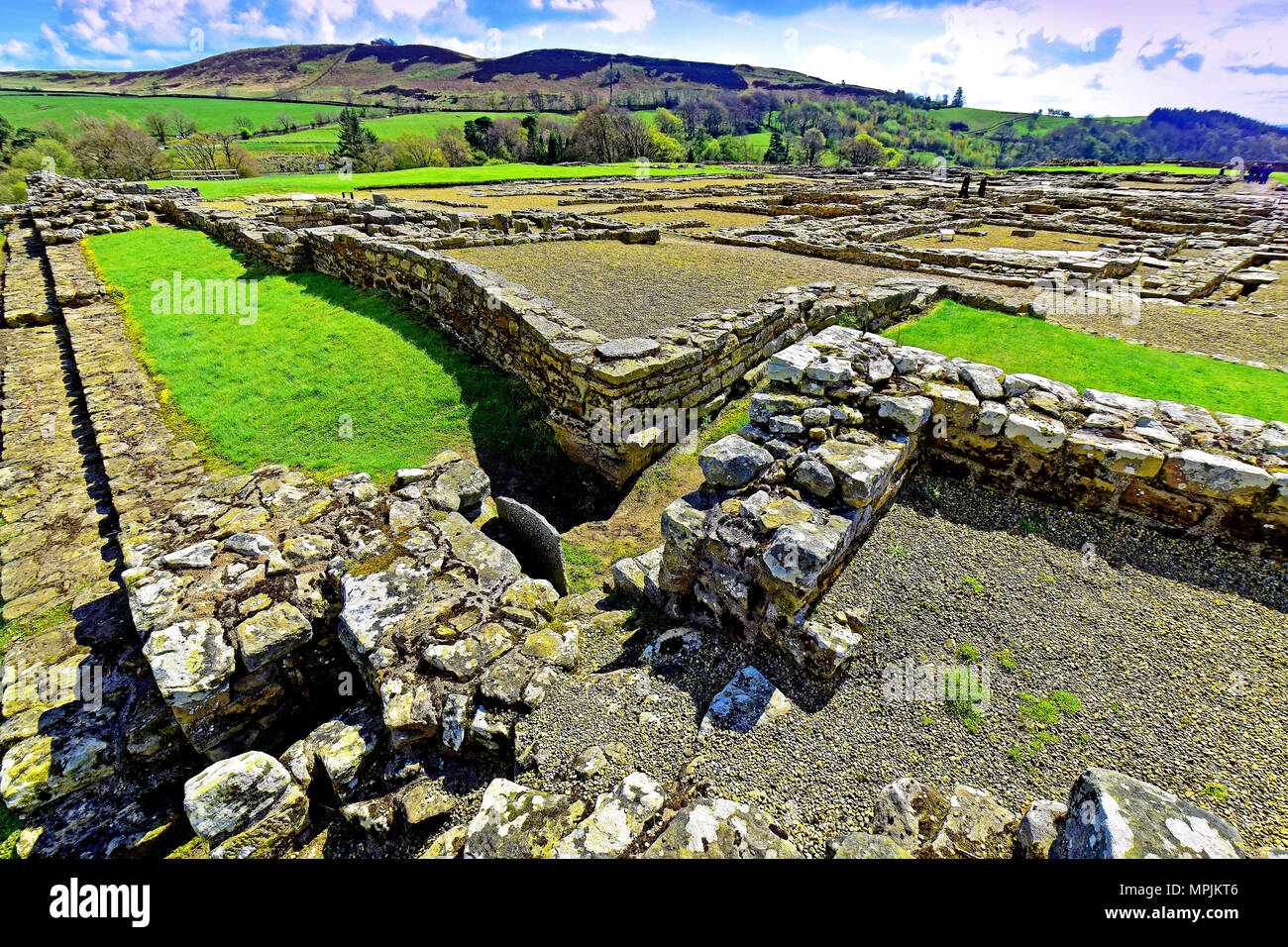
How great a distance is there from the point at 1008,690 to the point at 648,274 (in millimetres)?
10942

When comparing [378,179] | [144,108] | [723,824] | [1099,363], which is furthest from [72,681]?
[144,108]

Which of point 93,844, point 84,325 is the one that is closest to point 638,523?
point 93,844

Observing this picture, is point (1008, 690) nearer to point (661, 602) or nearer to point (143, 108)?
point (661, 602)

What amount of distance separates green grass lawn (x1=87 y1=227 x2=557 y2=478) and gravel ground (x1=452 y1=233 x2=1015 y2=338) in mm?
2289

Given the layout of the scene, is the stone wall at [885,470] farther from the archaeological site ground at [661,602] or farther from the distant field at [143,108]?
the distant field at [143,108]

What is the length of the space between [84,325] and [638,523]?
44.6 feet

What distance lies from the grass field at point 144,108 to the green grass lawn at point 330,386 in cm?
11533

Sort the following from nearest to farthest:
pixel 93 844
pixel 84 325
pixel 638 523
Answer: pixel 93 844 < pixel 638 523 < pixel 84 325

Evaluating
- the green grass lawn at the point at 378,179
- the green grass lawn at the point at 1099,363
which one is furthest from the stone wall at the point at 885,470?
the green grass lawn at the point at 378,179

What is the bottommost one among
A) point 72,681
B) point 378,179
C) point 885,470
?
point 72,681

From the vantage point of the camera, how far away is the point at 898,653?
383 centimetres

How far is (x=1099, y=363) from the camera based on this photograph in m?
8.11

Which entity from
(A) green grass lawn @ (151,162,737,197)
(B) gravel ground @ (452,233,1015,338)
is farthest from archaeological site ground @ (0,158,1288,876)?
(A) green grass lawn @ (151,162,737,197)
